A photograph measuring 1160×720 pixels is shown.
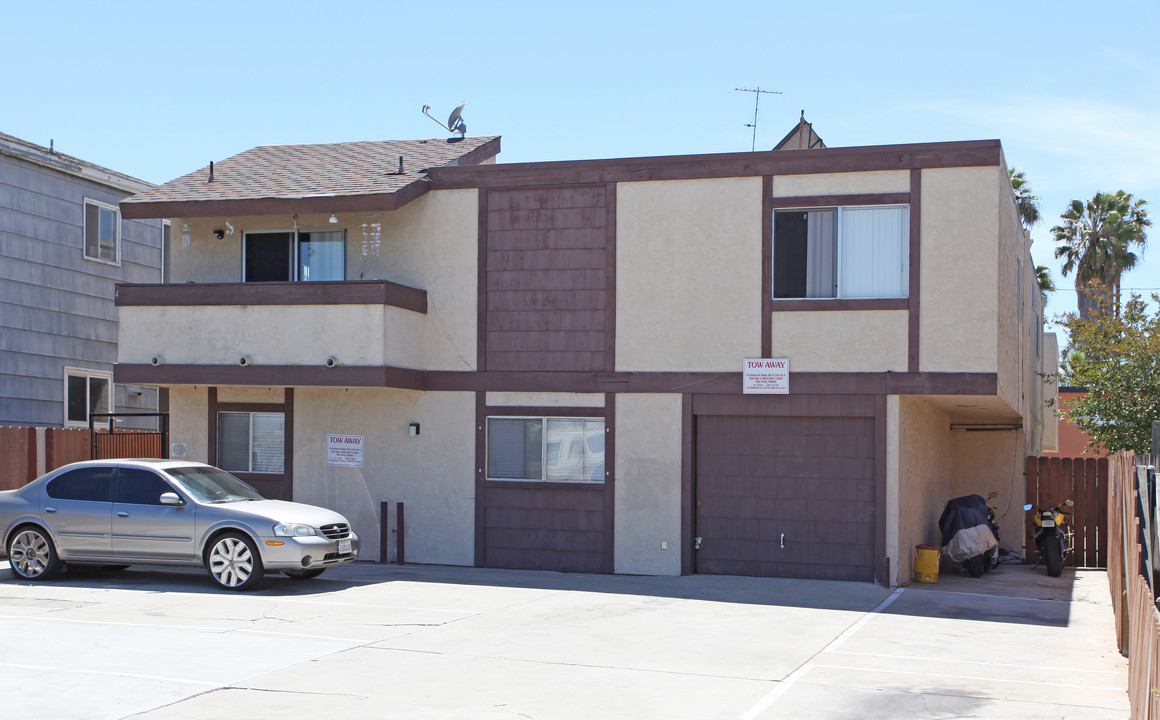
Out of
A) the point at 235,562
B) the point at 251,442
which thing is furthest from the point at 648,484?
the point at 251,442

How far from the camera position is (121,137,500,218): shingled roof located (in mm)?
17562

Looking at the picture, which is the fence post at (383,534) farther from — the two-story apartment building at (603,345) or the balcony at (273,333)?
the balcony at (273,333)

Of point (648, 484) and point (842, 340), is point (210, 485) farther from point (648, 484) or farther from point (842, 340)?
point (842, 340)

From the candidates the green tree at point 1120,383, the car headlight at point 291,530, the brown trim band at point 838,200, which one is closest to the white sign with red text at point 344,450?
the car headlight at point 291,530

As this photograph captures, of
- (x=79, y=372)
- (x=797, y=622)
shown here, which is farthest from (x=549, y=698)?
(x=79, y=372)

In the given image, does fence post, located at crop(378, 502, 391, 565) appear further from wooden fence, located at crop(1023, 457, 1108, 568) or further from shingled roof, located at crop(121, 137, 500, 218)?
wooden fence, located at crop(1023, 457, 1108, 568)

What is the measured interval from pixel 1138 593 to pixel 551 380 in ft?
35.0

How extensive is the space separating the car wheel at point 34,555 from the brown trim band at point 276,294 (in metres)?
4.27

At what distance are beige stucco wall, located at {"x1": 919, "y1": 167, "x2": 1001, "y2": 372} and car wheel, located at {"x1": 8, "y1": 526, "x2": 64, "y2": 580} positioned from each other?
11.8m

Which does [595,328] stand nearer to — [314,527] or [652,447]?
[652,447]

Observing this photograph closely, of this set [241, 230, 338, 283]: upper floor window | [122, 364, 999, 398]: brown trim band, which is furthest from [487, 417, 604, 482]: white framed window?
[241, 230, 338, 283]: upper floor window

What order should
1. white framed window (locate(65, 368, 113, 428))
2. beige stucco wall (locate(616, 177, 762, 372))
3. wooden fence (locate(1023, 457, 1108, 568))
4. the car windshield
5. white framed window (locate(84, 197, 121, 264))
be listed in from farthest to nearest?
white framed window (locate(84, 197, 121, 264)), white framed window (locate(65, 368, 113, 428)), wooden fence (locate(1023, 457, 1108, 568)), beige stucco wall (locate(616, 177, 762, 372)), the car windshield

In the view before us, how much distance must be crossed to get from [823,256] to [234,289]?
871cm

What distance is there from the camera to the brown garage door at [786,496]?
1652 cm
